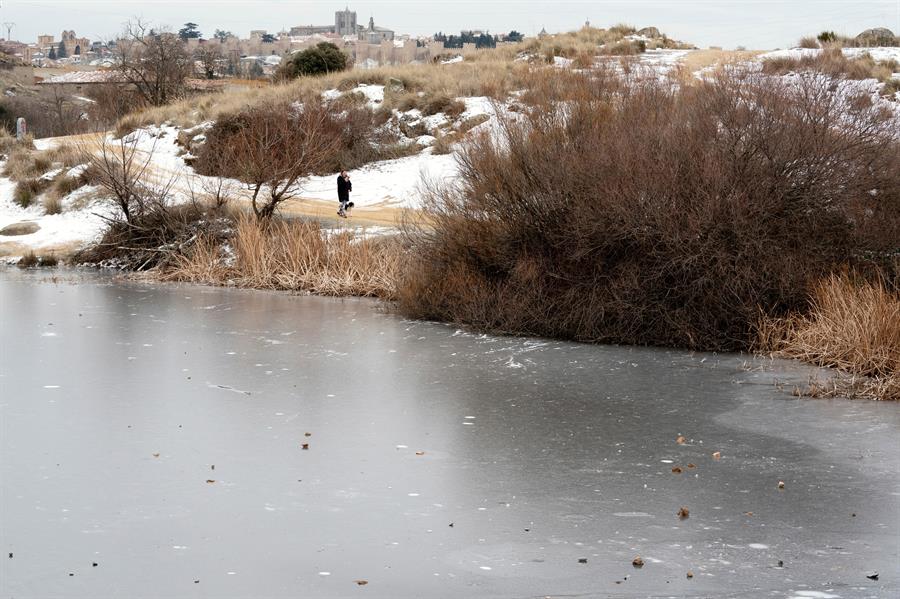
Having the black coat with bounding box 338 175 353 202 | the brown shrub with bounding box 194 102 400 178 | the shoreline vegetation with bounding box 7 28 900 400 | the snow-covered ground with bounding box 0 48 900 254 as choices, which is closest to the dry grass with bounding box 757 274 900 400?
the shoreline vegetation with bounding box 7 28 900 400

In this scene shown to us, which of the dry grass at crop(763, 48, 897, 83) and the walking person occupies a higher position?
the dry grass at crop(763, 48, 897, 83)

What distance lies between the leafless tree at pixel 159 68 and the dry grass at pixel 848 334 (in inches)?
1484

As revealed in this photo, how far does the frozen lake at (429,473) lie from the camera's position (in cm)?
698

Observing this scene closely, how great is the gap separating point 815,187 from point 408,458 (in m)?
7.95

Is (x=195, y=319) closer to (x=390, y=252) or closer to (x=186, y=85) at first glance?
(x=390, y=252)

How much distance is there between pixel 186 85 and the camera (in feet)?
169

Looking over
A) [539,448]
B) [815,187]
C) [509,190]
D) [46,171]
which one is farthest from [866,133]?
[46,171]

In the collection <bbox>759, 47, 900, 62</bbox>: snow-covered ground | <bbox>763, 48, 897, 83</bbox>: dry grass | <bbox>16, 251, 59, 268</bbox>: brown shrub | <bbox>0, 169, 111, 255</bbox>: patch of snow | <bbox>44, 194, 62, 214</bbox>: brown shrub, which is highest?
<bbox>759, 47, 900, 62</bbox>: snow-covered ground

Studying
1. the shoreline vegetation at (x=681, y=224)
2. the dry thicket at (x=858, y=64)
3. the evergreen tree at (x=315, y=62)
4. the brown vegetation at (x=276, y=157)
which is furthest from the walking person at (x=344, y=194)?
the evergreen tree at (x=315, y=62)

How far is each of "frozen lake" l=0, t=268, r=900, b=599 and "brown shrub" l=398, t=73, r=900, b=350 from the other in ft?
2.74

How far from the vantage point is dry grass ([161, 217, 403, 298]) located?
66.4ft

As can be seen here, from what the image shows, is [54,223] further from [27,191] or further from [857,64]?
[857,64]

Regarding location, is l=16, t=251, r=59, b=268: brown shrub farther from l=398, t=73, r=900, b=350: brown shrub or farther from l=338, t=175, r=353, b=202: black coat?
l=398, t=73, r=900, b=350: brown shrub

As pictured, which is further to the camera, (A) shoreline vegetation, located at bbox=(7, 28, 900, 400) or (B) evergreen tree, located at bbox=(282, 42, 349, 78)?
(B) evergreen tree, located at bbox=(282, 42, 349, 78)
